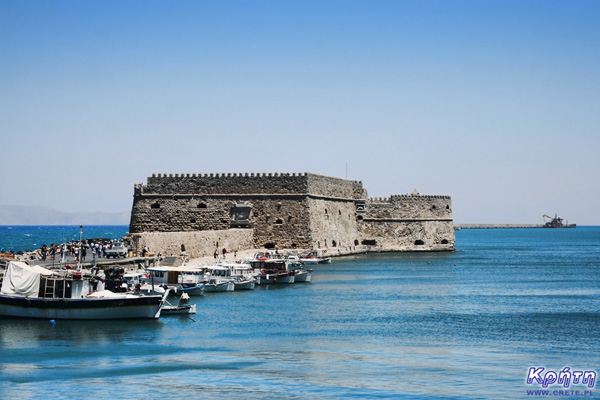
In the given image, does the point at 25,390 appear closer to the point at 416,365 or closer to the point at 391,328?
the point at 416,365

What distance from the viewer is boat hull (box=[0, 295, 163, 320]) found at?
24234 mm

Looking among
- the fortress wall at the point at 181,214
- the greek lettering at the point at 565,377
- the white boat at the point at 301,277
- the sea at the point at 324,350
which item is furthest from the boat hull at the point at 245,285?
the greek lettering at the point at 565,377

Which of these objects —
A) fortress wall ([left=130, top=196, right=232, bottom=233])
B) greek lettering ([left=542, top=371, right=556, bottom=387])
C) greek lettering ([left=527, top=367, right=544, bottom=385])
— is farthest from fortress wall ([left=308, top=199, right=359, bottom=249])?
greek lettering ([left=542, top=371, right=556, bottom=387])

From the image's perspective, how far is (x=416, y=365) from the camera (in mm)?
18625

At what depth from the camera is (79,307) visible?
24297 mm

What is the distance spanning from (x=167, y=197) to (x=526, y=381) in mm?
37317

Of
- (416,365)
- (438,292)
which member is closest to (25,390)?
(416,365)

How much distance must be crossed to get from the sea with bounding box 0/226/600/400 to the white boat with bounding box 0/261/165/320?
1.35 ft

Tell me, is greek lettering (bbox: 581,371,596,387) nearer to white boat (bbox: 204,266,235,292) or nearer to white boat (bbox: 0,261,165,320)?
white boat (bbox: 0,261,165,320)

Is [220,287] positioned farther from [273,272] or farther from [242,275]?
[273,272]

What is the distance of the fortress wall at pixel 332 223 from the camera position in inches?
2060

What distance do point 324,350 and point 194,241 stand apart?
23.1 m

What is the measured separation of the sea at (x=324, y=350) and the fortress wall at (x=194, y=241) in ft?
24.6

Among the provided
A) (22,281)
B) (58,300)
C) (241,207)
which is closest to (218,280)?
(58,300)
